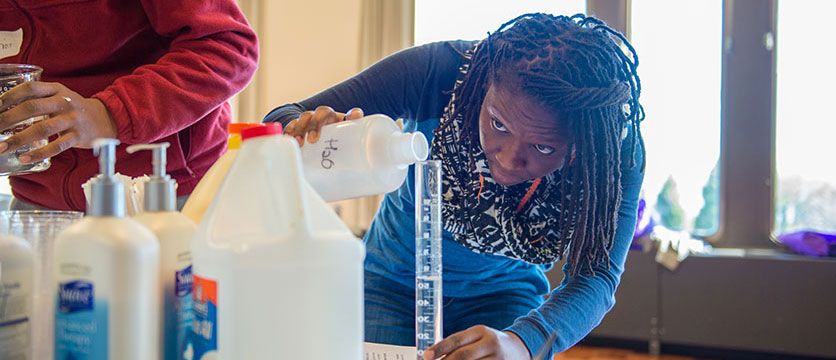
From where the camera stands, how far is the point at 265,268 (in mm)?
492

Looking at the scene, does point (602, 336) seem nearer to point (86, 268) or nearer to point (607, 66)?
point (607, 66)

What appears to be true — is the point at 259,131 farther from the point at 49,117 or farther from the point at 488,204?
the point at 488,204

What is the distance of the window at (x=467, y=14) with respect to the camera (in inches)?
152

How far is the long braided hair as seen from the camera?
3.31 ft

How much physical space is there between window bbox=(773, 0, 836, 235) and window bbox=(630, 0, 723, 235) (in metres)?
0.33

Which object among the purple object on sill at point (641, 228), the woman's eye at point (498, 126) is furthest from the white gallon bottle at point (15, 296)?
the purple object on sill at point (641, 228)

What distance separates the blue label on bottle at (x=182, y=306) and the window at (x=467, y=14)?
341cm

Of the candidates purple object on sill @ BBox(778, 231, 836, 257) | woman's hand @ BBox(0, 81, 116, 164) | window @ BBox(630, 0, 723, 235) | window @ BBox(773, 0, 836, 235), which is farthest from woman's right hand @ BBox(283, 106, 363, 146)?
window @ BBox(773, 0, 836, 235)

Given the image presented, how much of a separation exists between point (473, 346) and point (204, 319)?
17.6 inches

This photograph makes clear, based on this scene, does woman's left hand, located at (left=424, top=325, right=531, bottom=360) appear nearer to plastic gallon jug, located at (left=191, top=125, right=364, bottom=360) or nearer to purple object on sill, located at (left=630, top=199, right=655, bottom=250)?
plastic gallon jug, located at (left=191, top=125, right=364, bottom=360)

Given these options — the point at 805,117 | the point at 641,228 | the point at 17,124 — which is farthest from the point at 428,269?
the point at 805,117

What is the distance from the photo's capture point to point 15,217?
63 centimetres

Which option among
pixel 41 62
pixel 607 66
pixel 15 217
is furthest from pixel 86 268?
pixel 607 66

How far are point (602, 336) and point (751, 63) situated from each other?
1.70 metres
